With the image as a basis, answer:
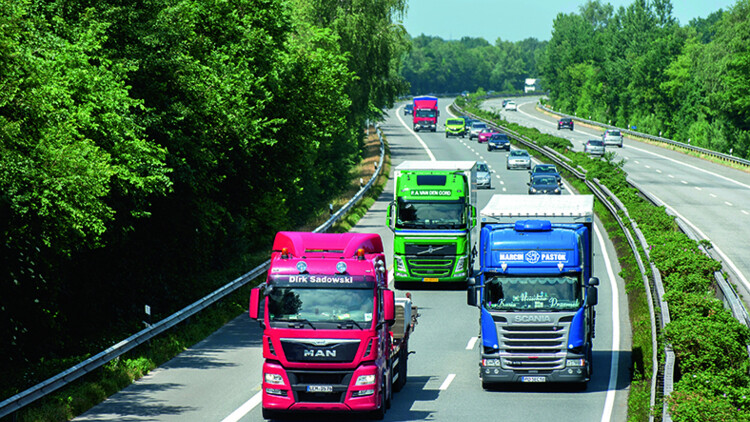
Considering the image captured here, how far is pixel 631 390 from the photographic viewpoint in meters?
20.4

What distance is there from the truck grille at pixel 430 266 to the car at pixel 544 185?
2342cm

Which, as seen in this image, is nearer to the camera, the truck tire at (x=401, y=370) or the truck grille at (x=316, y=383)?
the truck grille at (x=316, y=383)

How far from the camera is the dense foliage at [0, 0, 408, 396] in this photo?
65.1 feet

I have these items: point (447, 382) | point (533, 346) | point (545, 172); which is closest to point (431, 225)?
point (447, 382)

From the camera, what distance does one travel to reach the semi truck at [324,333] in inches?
671

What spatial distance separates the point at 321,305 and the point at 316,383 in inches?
50.0

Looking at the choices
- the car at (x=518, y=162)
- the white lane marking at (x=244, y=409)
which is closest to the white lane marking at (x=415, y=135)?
the car at (x=518, y=162)

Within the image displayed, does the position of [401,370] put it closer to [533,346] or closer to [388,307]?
[533,346]

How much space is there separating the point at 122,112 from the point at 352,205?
27305 mm

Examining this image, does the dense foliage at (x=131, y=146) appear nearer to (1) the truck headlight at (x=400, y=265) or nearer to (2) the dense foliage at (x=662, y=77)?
(1) the truck headlight at (x=400, y=265)

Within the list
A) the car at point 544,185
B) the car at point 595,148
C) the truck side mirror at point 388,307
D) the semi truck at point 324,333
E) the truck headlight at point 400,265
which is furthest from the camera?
the car at point 595,148

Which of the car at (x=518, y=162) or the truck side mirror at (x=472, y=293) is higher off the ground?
the truck side mirror at (x=472, y=293)

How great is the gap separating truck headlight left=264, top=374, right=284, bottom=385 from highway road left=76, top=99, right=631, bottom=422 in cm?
104

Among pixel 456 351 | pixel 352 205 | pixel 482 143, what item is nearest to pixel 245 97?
pixel 456 351
